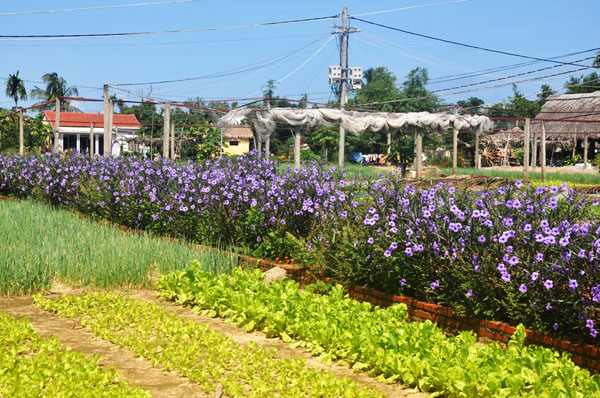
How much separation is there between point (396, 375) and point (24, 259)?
4292mm

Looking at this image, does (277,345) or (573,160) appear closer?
(277,345)

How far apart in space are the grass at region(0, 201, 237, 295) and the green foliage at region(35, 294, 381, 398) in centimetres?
54

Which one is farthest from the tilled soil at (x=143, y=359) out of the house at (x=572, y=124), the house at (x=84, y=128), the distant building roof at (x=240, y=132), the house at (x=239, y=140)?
the house at (x=239, y=140)

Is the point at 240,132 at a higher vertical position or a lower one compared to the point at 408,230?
higher

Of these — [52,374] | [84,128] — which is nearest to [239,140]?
[84,128]

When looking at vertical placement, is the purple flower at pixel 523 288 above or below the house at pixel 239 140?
below

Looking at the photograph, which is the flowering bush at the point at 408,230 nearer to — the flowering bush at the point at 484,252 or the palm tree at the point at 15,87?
the flowering bush at the point at 484,252

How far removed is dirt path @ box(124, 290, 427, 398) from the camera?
433 cm

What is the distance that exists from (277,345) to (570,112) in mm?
37267

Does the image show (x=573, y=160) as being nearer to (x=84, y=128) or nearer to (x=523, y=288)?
(x=84, y=128)

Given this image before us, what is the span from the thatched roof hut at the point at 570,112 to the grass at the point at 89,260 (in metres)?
32.0

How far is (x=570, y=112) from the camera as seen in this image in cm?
3875

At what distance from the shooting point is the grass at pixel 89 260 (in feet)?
22.0

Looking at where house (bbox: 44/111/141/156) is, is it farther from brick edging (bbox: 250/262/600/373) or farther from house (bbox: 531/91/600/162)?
brick edging (bbox: 250/262/600/373)
